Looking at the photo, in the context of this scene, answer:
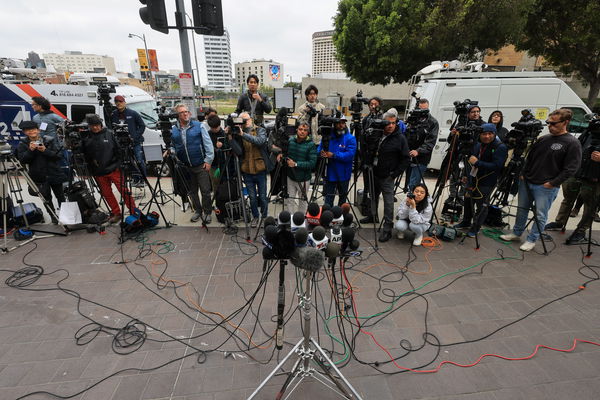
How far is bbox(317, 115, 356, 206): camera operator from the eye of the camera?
182 inches

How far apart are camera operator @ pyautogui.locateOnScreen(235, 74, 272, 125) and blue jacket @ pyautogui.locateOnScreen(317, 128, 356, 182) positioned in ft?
4.96

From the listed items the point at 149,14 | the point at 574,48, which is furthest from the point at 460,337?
the point at 574,48

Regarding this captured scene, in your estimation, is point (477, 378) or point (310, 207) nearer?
point (310, 207)

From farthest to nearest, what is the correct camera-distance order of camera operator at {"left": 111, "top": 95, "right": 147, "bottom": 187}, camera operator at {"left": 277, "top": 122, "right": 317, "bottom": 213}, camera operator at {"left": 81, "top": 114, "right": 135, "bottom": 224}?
camera operator at {"left": 111, "top": 95, "right": 147, "bottom": 187} → camera operator at {"left": 81, "top": 114, "right": 135, "bottom": 224} → camera operator at {"left": 277, "top": 122, "right": 317, "bottom": 213}

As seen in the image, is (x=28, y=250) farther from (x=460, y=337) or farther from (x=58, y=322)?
(x=460, y=337)

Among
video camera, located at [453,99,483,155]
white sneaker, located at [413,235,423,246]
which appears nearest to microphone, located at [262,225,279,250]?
white sneaker, located at [413,235,423,246]

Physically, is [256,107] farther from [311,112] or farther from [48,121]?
[48,121]

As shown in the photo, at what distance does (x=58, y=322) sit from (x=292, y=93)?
5961mm

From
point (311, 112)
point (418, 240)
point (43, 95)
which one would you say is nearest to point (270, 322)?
point (418, 240)

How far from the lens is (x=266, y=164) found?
488 cm

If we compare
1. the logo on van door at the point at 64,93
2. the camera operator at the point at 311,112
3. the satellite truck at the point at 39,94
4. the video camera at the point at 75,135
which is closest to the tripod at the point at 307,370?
the camera operator at the point at 311,112

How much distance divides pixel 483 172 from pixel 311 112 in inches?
122

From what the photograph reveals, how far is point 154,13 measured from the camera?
4.48 m

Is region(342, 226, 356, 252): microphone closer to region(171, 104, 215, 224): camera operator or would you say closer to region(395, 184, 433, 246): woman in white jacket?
region(395, 184, 433, 246): woman in white jacket
